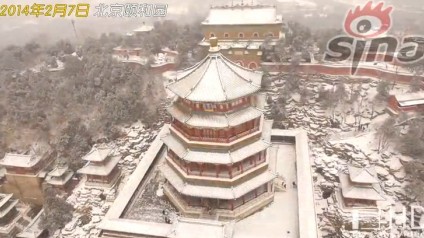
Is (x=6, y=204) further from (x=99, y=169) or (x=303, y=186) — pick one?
(x=303, y=186)

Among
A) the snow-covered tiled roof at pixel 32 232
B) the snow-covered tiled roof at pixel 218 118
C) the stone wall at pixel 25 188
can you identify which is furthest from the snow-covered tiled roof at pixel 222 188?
the stone wall at pixel 25 188

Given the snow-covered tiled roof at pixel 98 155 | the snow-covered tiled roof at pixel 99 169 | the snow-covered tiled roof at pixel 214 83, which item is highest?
the snow-covered tiled roof at pixel 214 83

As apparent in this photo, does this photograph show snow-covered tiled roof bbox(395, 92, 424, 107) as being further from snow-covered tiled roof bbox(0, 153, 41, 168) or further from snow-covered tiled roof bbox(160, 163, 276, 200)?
snow-covered tiled roof bbox(0, 153, 41, 168)

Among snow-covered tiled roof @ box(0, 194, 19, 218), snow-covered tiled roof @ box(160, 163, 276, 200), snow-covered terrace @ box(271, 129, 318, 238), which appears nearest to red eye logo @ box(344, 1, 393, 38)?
snow-covered terrace @ box(271, 129, 318, 238)

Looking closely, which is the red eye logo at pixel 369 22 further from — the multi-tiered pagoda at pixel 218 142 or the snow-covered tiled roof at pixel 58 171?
the snow-covered tiled roof at pixel 58 171

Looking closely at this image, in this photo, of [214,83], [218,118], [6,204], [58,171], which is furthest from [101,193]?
[214,83]

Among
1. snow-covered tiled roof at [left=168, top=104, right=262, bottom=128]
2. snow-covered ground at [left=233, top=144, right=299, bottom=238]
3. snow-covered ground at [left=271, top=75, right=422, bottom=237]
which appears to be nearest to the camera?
snow-covered tiled roof at [left=168, top=104, right=262, bottom=128]
